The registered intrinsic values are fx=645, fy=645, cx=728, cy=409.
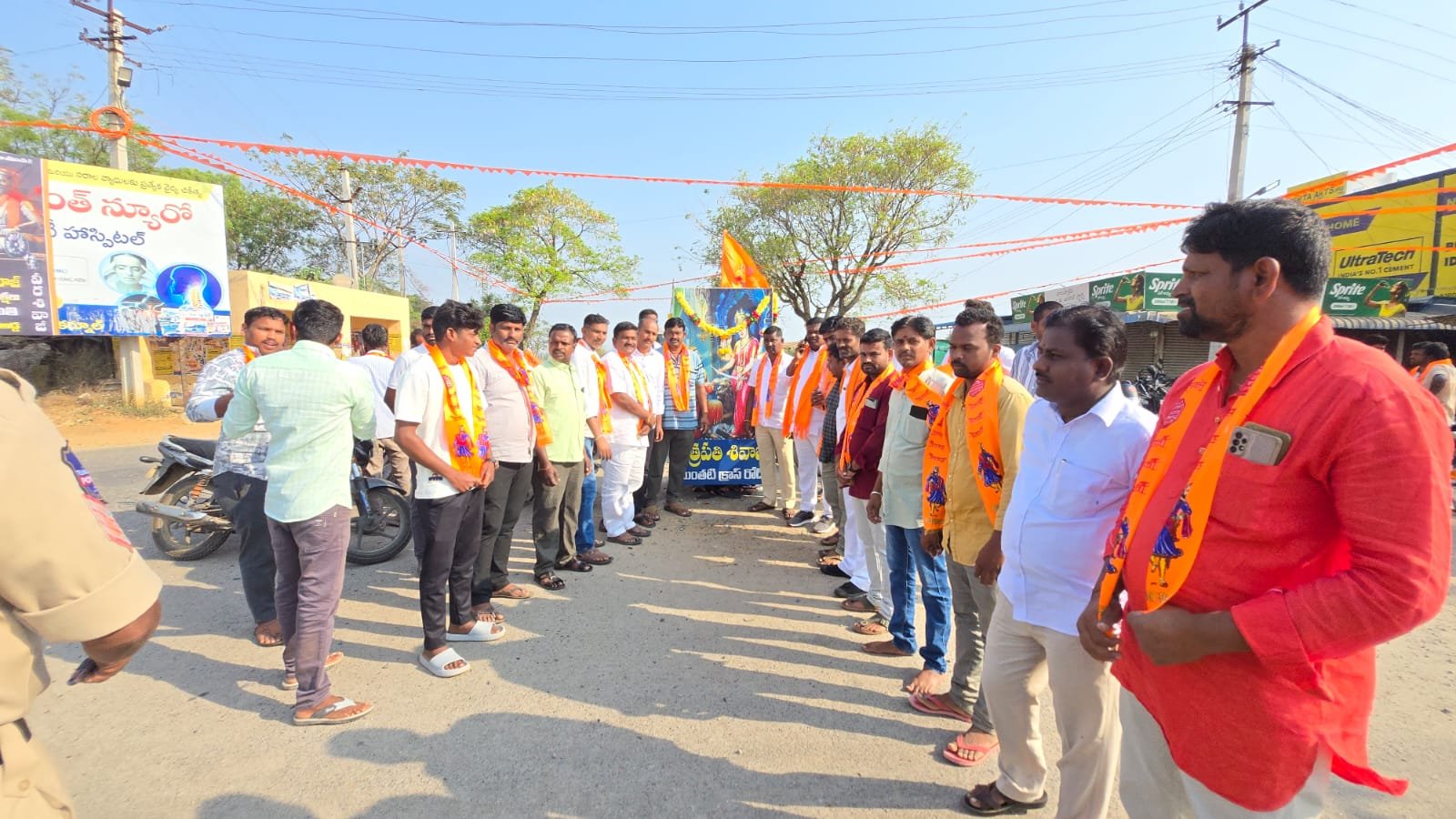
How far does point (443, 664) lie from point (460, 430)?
1.23 m

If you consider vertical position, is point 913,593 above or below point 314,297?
below

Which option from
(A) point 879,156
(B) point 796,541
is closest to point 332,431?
(B) point 796,541

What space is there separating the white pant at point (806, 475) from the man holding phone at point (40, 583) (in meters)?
5.33

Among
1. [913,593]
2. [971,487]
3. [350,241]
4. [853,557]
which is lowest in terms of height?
[853,557]

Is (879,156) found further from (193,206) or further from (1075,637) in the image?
(1075,637)

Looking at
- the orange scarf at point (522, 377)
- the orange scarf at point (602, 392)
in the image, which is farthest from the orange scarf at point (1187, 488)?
the orange scarf at point (602, 392)

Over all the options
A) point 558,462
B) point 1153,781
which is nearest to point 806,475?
point 558,462

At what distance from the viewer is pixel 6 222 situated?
11.1 meters

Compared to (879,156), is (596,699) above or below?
below

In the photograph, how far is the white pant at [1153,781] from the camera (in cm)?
144

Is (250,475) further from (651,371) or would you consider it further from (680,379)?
(680,379)

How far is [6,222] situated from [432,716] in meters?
14.5

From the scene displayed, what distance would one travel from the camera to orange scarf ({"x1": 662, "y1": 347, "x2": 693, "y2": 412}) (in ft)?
22.0

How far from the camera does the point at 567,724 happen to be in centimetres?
296
